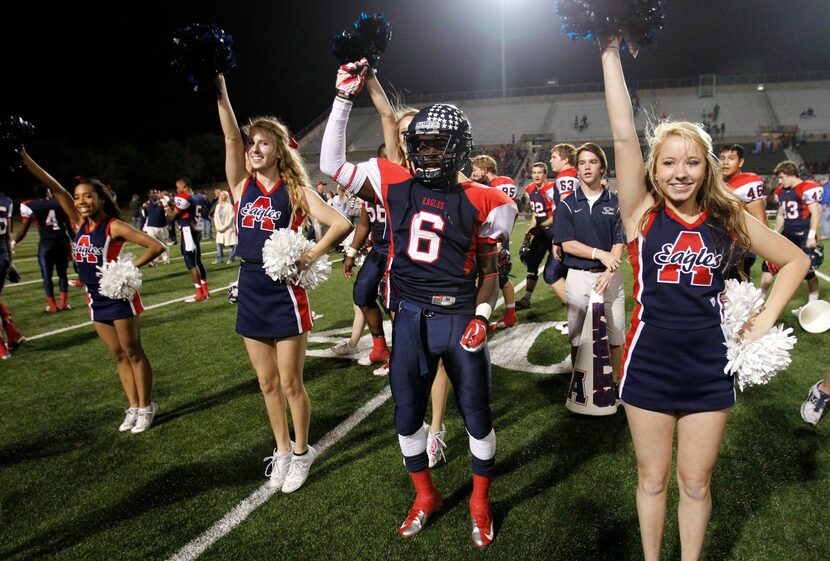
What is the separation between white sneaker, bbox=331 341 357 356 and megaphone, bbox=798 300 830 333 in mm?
4300

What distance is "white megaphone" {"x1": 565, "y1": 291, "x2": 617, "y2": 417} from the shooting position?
414cm

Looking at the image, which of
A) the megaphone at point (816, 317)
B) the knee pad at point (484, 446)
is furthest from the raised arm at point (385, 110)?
the megaphone at point (816, 317)

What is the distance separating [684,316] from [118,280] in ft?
12.5

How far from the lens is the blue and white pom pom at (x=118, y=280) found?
398cm

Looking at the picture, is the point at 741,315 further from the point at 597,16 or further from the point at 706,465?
the point at 597,16

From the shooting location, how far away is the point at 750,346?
2.07 metres

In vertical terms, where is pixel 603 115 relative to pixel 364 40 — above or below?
above

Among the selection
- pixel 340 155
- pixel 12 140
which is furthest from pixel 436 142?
pixel 12 140

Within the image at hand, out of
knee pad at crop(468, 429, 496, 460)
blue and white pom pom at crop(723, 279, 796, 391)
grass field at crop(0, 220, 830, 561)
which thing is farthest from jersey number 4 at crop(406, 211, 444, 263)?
grass field at crop(0, 220, 830, 561)

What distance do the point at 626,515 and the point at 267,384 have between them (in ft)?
7.46

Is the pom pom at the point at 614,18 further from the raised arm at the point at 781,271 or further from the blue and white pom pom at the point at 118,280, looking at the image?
the blue and white pom pom at the point at 118,280

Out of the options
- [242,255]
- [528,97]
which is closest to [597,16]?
[242,255]

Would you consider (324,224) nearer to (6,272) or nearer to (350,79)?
(350,79)

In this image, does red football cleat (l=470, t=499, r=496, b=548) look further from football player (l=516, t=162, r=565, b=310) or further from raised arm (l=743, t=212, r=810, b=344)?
football player (l=516, t=162, r=565, b=310)
